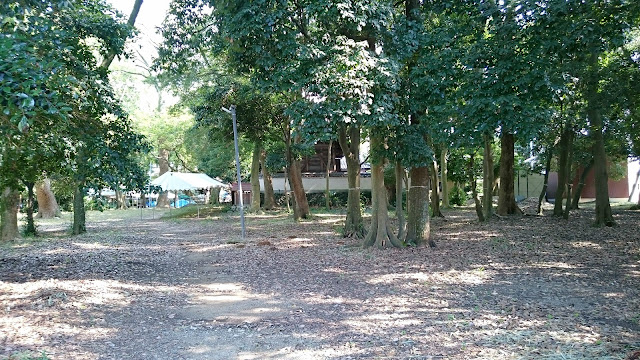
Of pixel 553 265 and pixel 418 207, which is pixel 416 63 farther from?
pixel 553 265

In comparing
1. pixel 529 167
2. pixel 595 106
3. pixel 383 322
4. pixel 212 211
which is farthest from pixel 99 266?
pixel 529 167

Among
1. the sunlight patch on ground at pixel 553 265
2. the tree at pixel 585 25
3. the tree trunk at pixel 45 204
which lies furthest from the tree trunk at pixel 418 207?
the tree trunk at pixel 45 204

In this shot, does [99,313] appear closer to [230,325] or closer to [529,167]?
[230,325]

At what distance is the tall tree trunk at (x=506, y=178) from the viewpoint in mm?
19481

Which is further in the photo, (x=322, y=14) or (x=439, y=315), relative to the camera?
(x=322, y=14)

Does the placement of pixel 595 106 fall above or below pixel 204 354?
above

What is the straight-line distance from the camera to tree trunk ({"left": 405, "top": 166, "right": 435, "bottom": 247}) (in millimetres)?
12281

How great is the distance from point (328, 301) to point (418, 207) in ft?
18.5

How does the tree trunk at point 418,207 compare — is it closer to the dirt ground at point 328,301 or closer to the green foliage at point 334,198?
the dirt ground at point 328,301

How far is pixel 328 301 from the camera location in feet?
24.1

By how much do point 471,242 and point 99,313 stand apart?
9604 millimetres

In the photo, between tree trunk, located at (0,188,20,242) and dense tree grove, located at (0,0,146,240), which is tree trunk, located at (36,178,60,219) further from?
dense tree grove, located at (0,0,146,240)

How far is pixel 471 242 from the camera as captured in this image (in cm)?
1336

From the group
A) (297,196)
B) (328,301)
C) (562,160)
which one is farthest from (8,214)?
(562,160)
